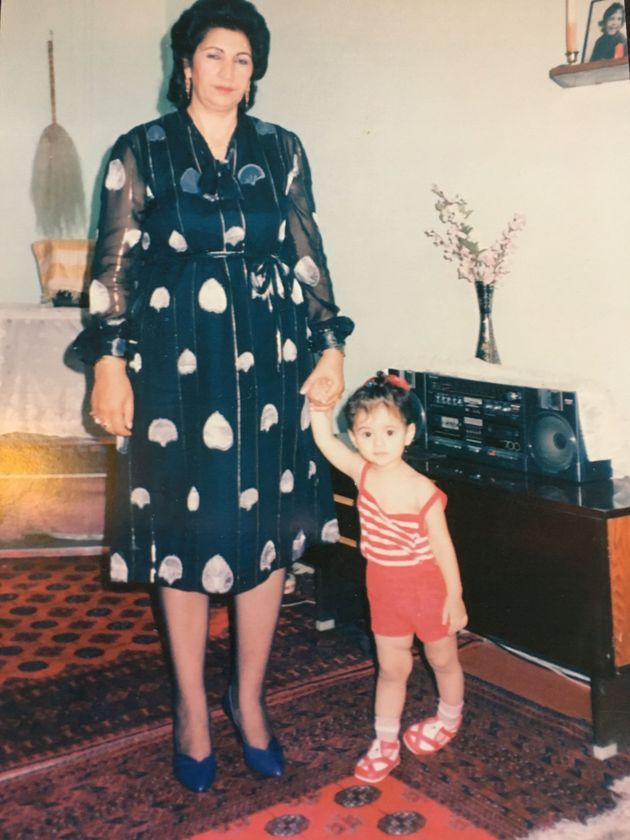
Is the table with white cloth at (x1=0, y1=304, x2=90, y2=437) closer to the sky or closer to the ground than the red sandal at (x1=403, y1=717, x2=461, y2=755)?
closer to the sky

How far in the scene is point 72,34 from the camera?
3508 mm

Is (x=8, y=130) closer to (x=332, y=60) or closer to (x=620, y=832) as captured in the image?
(x=332, y=60)

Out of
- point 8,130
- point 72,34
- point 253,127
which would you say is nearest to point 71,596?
point 253,127

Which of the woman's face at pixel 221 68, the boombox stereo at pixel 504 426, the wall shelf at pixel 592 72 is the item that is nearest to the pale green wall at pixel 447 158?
the wall shelf at pixel 592 72

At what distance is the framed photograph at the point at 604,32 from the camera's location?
5.85ft

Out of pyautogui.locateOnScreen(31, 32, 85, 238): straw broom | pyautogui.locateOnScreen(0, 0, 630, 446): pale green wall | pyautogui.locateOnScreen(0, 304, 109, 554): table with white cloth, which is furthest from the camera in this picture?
pyautogui.locateOnScreen(31, 32, 85, 238): straw broom

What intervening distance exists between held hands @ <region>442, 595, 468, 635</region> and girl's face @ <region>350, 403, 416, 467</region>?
0.86 feet

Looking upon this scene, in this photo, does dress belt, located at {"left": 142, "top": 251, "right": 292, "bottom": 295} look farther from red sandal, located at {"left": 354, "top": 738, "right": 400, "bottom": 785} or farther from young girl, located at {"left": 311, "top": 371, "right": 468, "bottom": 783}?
red sandal, located at {"left": 354, "top": 738, "right": 400, "bottom": 785}

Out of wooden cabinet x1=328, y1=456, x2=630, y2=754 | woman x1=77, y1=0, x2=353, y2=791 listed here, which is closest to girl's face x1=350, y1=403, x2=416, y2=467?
woman x1=77, y1=0, x2=353, y2=791

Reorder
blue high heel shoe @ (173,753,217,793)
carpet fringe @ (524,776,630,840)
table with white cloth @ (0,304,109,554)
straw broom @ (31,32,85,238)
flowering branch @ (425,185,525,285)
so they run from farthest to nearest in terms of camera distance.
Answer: straw broom @ (31,32,85,238), table with white cloth @ (0,304,109,554), flowering branch @ (425,185,525,285), blue high heel shoe @ (173,753,217,793), carpet fringe @ (524,776,630,840)

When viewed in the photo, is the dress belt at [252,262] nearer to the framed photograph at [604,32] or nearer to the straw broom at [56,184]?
the framed photograph at [604,32]

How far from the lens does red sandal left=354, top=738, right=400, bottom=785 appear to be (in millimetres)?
1485

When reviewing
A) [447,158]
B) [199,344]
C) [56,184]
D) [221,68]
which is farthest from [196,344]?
[56,184]

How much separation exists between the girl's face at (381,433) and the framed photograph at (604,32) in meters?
0.89
